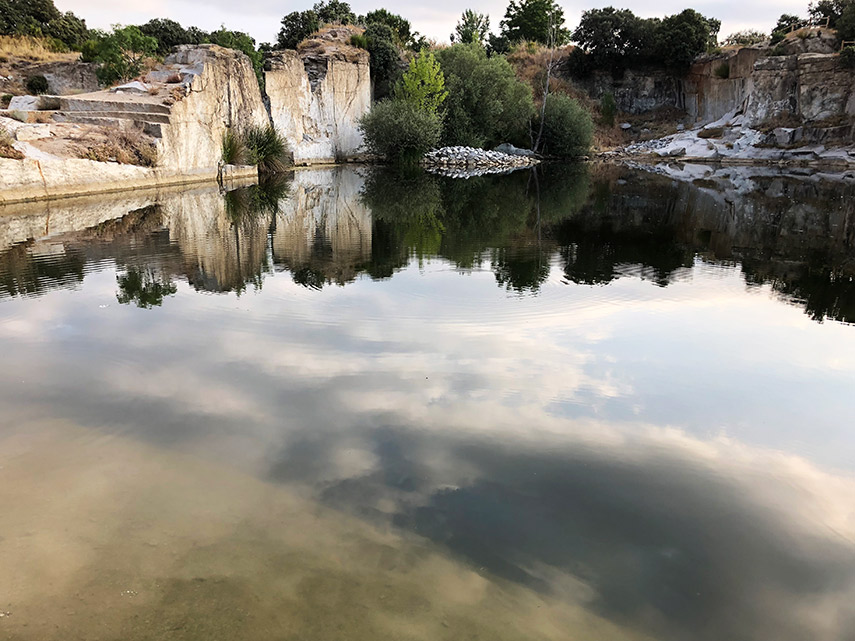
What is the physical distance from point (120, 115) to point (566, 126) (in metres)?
27.3

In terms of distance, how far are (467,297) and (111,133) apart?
15.9 metres

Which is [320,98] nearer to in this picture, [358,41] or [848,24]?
[358,41]

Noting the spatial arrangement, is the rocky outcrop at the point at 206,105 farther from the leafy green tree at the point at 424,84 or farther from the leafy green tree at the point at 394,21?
the leafy green tree at the point at 394,21

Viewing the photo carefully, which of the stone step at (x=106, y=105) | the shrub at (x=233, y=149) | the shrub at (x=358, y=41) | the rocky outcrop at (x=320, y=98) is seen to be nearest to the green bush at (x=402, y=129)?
the rocky outcrop at (x=320, y=98)

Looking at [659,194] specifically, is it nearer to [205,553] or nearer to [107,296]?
[107,296]

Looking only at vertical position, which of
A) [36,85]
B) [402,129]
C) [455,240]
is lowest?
[455,240]

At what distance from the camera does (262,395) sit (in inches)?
169

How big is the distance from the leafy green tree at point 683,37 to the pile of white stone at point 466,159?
21.0 m

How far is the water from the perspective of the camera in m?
2.43

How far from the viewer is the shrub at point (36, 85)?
2925cm

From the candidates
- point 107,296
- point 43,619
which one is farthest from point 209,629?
point 107,296

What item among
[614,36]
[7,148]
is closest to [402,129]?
[7,148]

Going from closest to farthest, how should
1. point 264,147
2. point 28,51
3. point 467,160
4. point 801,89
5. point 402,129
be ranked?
1. point 264,147
2. point 402,129
3. point 28,51
4. point 467,160
5. point 801,89

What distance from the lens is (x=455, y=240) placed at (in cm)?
1084
